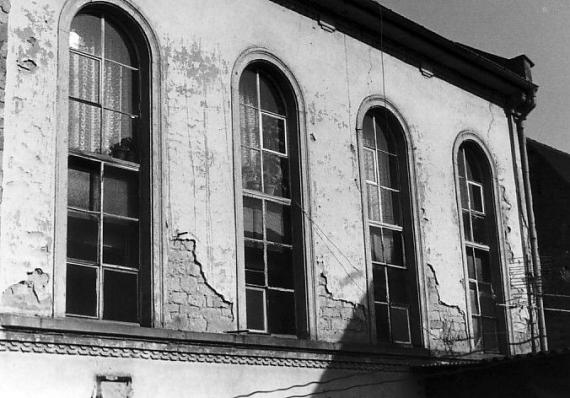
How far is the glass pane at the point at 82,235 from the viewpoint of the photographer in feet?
30.3

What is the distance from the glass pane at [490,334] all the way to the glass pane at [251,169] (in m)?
5.11

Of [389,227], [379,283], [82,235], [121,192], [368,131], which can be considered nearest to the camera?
[82,235]

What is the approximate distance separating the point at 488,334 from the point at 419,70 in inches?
169

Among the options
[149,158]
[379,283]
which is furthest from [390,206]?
[149,158]

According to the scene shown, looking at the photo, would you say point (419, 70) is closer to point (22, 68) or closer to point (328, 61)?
point (328, 61)

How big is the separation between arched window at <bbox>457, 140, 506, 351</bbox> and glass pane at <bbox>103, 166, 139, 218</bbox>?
6.13 metres

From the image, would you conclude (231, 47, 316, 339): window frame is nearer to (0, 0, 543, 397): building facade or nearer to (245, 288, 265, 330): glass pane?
(0, 0, 543, 397): building facade

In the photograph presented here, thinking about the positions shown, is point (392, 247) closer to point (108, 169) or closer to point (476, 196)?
point (476, 196)

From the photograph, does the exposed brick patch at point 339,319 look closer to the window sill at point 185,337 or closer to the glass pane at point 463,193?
the window sill at point 185,337

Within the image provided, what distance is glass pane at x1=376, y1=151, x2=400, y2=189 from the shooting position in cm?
1346

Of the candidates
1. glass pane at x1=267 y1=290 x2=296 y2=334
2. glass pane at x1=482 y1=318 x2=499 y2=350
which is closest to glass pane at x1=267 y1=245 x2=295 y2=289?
glass pane at x1=267 y1=290 x2=296 y2=334

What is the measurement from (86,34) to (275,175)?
3.09 m

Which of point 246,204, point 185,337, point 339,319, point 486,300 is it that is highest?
point 246,204

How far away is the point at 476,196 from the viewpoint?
597 inches
